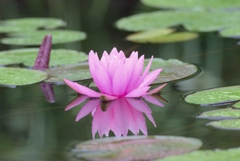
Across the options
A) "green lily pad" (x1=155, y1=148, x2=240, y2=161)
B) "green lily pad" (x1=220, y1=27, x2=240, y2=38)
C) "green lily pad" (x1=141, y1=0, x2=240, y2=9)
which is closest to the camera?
"green lily pad" (x1=155, y1=148, x2=240, y2=161)

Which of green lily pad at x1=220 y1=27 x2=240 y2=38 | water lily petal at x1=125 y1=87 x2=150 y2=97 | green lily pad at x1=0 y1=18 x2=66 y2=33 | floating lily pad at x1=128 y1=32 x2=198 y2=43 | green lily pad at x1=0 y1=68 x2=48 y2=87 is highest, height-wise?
green lily pad at x1=0 y1=18 x2=66 y2=33

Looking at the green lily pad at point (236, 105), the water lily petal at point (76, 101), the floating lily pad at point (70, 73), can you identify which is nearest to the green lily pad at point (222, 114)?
the green lily pad at point (236, 105)

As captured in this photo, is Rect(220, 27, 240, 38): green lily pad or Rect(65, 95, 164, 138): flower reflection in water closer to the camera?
Rect(65, 95, 164, 138): flower reflection in water

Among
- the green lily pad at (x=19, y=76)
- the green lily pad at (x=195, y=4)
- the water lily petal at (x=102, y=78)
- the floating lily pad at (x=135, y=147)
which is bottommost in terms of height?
the floating lily pad at (x=135, y=147)

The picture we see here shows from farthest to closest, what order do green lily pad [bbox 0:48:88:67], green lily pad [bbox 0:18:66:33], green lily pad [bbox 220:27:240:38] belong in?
green lily pad [bbox 0:18:66:33], green lily pad [bbox 220:27:240:38], green lily pad [bbox 0:48:88:67]

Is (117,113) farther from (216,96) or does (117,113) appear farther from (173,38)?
(173,38)

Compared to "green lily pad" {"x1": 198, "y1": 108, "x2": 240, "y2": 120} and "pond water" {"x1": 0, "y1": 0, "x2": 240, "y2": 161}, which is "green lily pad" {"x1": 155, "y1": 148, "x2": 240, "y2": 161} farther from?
"green lily pad" {"x1": 198, "y1": 108, "x2": 240, "y2": 120}

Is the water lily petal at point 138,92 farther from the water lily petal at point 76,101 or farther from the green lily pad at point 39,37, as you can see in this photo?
the green lily pad at point 39,37

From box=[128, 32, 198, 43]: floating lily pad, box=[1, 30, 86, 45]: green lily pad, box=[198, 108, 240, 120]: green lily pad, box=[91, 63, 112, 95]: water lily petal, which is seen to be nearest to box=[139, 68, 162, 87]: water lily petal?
box=[91, 63, 112, 95]: water lily petal
